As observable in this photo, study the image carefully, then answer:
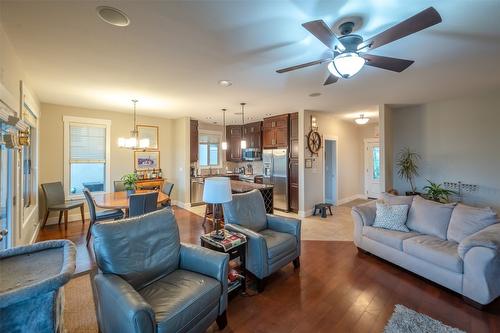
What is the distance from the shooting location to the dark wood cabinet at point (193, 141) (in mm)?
6747

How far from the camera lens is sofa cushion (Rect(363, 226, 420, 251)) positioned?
2.95m

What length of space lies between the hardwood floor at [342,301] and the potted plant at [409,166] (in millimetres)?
2898

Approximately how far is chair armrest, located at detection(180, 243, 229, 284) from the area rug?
Answer: 1499 millimetres

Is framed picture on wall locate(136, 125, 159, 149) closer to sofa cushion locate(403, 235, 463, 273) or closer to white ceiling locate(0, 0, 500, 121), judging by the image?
white ceiling locate(0, 0, 500, 121)

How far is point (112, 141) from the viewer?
19.1 ft

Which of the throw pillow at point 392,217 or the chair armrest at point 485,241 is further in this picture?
the throw pillow at point 392,217

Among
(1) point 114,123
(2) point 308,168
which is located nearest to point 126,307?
(2) point 308,168

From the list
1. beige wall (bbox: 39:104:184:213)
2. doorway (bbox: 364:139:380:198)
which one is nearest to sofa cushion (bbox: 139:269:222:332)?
beige wall (bbox: 39:104:184:213)

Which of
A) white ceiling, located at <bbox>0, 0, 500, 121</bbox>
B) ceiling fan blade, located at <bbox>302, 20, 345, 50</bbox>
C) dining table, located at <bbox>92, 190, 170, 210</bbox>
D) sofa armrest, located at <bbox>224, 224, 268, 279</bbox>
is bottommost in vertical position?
sofa armrest, located at <bbox>224, 224, 268, 279</bbox>

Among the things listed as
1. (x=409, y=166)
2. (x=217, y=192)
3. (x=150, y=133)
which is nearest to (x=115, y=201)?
(x=217, y=192)

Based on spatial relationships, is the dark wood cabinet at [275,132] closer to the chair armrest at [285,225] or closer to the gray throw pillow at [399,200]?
the gray throw pillow at [399,200]

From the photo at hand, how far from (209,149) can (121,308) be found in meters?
6.55

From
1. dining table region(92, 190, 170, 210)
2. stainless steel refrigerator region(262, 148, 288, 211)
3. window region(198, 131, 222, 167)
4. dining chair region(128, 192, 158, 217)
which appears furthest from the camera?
window region(198, 131, 222, 167)

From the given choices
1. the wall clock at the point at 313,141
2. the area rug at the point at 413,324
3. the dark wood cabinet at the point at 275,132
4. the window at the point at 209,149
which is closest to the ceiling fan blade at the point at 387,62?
the area rug at the point at 413,324
